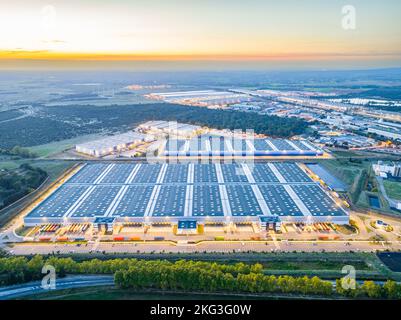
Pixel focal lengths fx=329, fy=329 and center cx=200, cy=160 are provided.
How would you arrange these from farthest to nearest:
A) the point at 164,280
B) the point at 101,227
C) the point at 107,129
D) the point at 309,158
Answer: the point at 107,129 < the point at 309,158 < the point at 101,227 < the point at 164,280

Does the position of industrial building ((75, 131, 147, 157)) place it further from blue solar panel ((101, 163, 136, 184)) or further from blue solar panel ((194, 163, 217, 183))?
blue solar panel ((194, 163, 217, 183))

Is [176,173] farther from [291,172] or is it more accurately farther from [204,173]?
[291,172]

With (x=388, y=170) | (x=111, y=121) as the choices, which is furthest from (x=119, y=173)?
(x=111, y=121)

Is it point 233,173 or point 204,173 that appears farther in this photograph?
point 233,173

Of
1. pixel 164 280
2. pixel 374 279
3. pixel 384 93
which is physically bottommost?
pixel 374 279

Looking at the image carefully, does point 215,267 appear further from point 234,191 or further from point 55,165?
point 55,165

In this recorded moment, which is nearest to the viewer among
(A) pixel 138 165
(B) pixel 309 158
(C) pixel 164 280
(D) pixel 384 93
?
(C) pixel 164 280

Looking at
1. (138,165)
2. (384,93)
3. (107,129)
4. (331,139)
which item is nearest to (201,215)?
(138,165)
